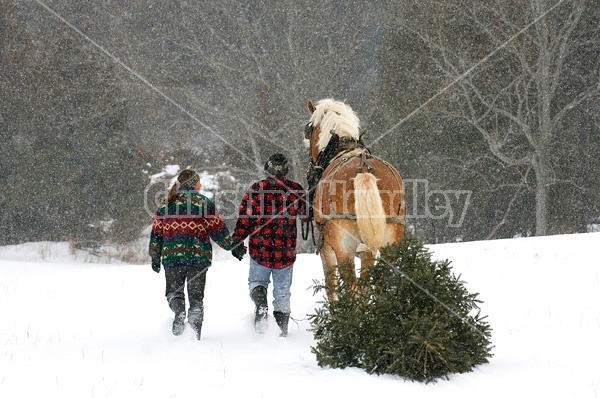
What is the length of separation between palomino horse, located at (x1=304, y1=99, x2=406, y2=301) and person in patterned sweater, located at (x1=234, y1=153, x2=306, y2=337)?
0.38m

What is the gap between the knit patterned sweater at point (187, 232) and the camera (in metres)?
6.29

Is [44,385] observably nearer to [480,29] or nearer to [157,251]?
[157,251]

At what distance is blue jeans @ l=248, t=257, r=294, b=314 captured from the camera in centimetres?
650

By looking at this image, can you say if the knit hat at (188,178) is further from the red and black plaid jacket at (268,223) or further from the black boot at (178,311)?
the black boot at (178,311)


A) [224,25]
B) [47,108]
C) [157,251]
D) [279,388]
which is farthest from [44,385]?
[224,25]

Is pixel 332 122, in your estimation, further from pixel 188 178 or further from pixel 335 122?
pixel 188 178

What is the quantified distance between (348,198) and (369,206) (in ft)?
1.87

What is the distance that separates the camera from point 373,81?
23531 mm

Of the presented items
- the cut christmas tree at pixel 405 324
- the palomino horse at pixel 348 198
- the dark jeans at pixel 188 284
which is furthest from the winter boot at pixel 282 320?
the cut christmas tree at pixel 405 324

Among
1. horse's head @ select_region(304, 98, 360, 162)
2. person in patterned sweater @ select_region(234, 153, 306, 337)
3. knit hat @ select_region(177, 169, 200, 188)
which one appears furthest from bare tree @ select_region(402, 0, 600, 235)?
knit hat @ select_region(177, 169, 200, 188)

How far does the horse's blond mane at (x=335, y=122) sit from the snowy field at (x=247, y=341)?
206 centimetres

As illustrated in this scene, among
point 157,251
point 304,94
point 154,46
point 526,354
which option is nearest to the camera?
point 526,354

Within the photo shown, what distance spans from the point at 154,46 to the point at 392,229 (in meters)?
20.0

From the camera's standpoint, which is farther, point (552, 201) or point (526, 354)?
point (552, 201)
